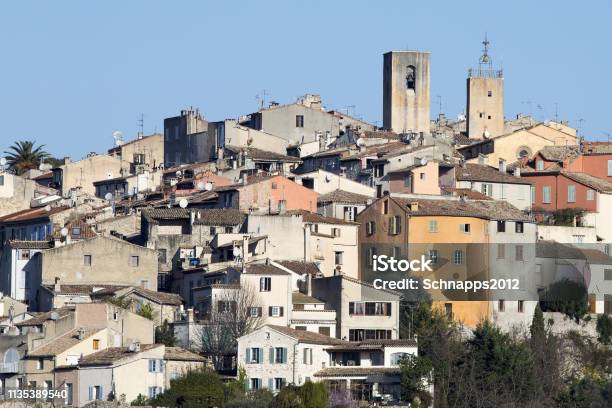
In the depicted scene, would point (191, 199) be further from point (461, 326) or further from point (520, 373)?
point (520, 373)

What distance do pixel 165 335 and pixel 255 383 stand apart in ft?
13.6

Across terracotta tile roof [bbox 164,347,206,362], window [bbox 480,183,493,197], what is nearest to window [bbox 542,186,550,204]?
window [bbox 480,183,493,197]

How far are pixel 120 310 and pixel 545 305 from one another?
16229mm

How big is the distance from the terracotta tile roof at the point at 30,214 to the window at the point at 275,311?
1539 cm

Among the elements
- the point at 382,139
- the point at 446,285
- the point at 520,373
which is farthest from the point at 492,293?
the point at 382,139

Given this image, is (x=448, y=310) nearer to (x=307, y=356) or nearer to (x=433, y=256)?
(x=433, y=256)

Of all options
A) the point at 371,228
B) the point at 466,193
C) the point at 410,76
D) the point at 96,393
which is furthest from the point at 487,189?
the point at 96,393

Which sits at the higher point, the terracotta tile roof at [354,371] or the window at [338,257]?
the window at [338,257]

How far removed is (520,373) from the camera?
208 ft

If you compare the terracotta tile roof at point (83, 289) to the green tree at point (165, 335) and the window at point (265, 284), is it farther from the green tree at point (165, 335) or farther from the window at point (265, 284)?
the window at point (265, 284)

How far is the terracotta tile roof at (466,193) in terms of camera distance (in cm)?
7688

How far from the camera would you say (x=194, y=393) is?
189 feet

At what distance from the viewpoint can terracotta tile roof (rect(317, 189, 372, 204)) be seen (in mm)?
75500

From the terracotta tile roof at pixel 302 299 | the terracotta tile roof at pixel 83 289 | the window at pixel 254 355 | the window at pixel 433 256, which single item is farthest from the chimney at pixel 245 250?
the window at pixel 254 355
